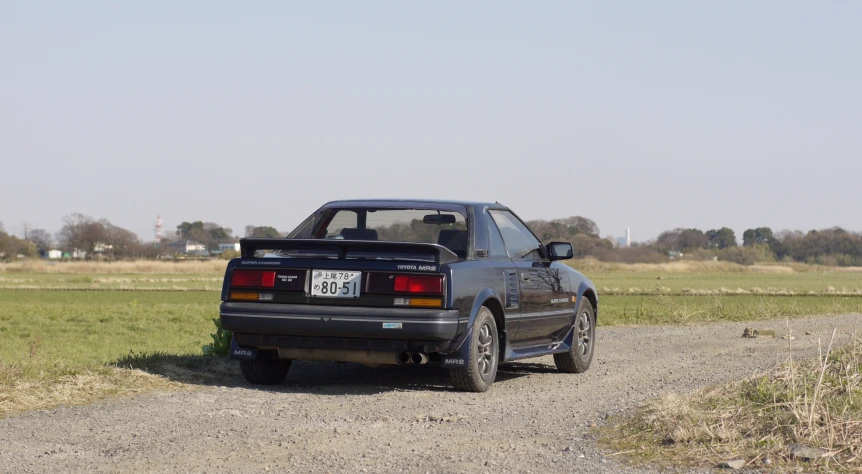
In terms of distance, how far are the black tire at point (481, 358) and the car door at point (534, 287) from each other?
555 millimetres

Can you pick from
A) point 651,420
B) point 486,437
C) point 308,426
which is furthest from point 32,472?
point 651,420

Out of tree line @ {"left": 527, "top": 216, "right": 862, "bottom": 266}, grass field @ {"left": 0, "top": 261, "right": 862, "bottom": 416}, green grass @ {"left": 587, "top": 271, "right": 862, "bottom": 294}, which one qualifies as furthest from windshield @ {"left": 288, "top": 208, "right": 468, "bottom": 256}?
tree line @ {"left": 527, "top": 216, "right": 862, "bottom": 266}

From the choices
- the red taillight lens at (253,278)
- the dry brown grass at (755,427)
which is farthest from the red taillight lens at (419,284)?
the dry brown grass at (755,427)

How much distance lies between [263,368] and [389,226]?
5.62 ft

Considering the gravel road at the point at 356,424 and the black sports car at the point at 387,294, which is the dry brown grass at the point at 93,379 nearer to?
the gravel road at the point at 356,424

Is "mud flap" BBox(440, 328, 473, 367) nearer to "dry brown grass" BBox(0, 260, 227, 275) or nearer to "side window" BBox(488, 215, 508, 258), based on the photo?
"side window" BBox(488, 215, 508, 258)

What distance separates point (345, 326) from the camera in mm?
8555

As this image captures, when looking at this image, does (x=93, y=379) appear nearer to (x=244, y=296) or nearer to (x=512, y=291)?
(x=244, y=296)

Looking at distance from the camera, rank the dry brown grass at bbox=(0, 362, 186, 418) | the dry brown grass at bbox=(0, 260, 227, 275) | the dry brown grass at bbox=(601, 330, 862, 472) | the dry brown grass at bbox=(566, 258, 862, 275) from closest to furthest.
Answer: the dry brown grass at bbox=(601, 330, 862, 472)
the dry brown grass at bbox=(0, 362, 186, 418)
the dry brown grass at bbox=(0, 260, 227, 275)
the dry brown grass at bbox=(566, 258, 862, 275)

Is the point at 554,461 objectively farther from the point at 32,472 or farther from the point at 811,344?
the point at 811,344

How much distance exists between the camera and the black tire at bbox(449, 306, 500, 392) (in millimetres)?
8805

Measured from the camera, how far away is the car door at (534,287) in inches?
392

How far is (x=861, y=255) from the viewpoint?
16288cm

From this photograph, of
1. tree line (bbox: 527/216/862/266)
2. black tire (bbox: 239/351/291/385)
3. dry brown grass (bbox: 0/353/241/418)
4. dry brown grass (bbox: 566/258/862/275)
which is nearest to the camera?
dry brown grass (bbox: 0/353/241/418)
